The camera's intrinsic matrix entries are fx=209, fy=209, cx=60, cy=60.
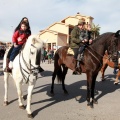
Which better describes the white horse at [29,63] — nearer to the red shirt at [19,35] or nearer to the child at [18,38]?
the child at [18,38]

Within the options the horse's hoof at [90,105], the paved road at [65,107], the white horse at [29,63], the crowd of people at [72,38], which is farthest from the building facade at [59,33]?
the white horse at [29,63]

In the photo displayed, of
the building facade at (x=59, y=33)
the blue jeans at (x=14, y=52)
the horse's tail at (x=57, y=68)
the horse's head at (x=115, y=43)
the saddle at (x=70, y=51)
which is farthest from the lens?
the building facade at (x=59, y=33)

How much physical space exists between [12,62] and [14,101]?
157 cm

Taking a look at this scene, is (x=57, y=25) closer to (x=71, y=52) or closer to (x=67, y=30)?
(x=67, y=30)

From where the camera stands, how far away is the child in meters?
5.91

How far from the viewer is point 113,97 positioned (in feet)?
25.6

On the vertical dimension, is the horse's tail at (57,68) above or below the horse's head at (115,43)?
below

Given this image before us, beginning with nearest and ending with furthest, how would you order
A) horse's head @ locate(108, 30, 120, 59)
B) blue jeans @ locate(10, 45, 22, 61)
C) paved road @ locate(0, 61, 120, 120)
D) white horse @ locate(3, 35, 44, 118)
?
white horse @ locate(3, 35, 44, 118) < paved road @ locate(0, 61, 120, 120) < blue jeans @ locate(10, 45, 22, 61) < horse's head @ locate(108, 30, 120, 59)

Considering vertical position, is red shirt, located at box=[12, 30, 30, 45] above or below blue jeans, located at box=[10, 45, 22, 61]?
above

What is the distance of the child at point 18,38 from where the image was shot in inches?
233

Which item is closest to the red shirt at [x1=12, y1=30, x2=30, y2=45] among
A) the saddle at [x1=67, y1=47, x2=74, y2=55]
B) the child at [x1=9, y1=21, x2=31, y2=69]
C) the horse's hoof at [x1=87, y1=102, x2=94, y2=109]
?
the child at [x1=9, y1=21, x2=31, y2=69]

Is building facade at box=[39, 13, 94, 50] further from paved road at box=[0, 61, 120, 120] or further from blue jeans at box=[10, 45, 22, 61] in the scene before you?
blue jeans at box=[10, 45, 22, 61]

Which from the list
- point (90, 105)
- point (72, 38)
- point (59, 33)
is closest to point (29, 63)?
point (72, 38)

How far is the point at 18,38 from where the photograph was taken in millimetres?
6047
